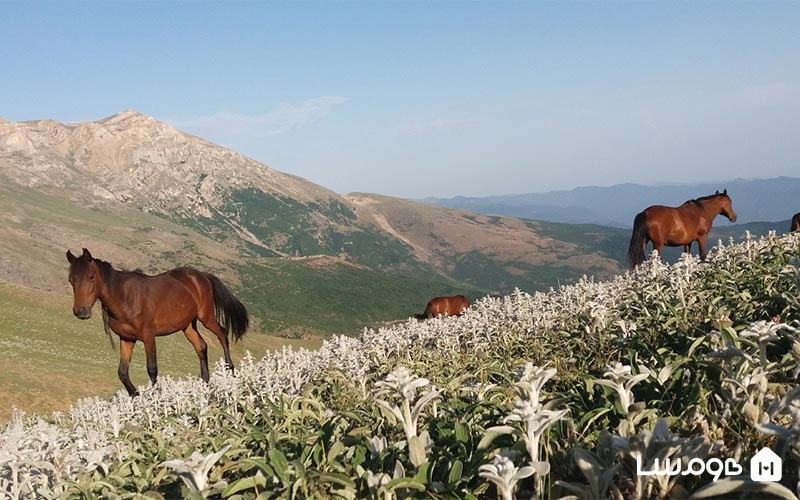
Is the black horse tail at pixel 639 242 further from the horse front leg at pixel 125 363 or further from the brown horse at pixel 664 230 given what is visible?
the horse front leg at pixel 125 363

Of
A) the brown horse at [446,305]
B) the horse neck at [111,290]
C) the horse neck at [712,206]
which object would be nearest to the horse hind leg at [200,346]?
the horse neck at [111,290]

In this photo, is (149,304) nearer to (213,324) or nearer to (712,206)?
(213,324)

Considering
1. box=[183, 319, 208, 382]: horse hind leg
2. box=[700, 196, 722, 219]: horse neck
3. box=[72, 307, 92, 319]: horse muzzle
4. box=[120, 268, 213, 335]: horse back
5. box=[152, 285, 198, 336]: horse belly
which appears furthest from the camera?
box=[700, 196, 722, 219]: horse neck

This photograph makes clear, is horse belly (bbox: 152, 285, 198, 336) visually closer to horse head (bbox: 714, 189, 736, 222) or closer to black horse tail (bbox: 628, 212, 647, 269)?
black horse tail (bbox: 628, 212, 647, 269)

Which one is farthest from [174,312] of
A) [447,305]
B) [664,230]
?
[447,305]

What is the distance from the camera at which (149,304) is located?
44.0 ft

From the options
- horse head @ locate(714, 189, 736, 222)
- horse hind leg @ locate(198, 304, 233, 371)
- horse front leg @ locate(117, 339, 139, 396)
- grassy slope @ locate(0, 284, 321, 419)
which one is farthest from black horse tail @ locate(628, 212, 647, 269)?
grassy slope @ locate(0, 284, 321, 419)

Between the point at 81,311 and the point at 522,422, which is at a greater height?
the point at 522,422

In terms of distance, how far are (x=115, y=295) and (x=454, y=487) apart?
38.9ft

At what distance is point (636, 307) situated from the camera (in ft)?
22.5

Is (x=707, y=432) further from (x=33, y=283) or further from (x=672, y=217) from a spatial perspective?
(x=33, y=283)

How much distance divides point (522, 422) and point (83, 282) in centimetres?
1093

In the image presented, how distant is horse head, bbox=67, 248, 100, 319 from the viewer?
11633mm

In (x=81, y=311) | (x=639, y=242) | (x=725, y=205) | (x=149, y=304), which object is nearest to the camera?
(x=81, y=311)
